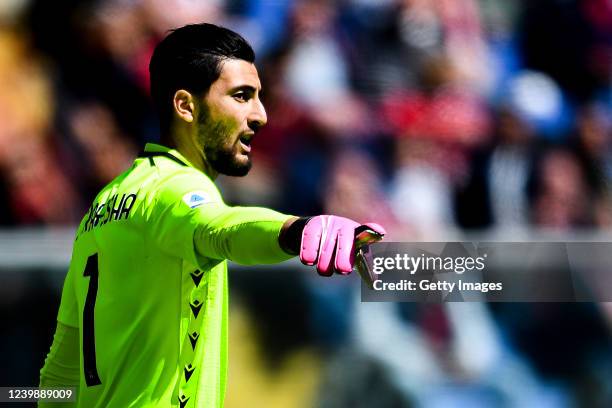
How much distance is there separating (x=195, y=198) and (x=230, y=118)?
0.59 m

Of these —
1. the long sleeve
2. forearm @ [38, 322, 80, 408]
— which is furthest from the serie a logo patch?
forearm @ [38, 322, 80, 408]

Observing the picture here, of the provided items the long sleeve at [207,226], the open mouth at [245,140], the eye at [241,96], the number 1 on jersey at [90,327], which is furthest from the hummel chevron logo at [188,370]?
the eye at [241,96]

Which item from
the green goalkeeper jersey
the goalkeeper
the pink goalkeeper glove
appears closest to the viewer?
the pink goalkeeper glove

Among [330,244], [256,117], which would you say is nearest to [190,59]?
[256,117]

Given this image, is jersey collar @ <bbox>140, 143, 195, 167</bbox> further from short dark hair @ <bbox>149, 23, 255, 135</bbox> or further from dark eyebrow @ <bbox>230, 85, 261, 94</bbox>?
dark eyebrow @ <bbox>230, 85, 261, 94</bbox>

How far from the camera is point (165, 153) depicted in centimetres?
359

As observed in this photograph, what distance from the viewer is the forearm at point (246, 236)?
9.15 ft

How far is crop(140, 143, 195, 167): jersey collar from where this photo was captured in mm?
3572

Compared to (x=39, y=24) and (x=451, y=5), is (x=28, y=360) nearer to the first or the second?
(x=39, y=24)

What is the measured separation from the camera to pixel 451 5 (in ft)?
25.1

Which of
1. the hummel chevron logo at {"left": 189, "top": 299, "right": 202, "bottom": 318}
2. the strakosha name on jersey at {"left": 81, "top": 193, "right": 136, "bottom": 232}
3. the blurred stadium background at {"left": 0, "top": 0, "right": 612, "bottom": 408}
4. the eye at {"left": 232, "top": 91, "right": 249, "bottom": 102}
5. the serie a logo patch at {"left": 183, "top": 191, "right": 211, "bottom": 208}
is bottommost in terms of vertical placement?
the hummel chevron logo at {"left": 189, "top": 299, "right": 202, "bottom": 318}

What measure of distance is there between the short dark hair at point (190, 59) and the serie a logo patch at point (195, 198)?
2.02ft

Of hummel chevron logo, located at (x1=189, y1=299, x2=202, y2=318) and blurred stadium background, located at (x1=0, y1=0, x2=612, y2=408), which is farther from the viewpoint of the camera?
blurred stadium background, located at (x1=0, y1=0, x2=612, y2=408)

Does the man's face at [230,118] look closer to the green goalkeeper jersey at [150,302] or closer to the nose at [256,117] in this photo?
the nose at [256,117]
